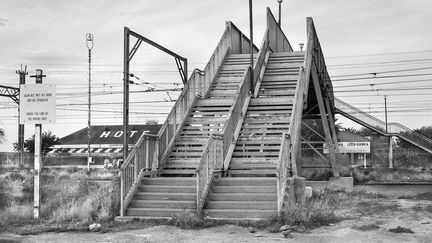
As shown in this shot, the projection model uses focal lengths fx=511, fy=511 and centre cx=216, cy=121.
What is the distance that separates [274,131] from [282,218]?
4979mm

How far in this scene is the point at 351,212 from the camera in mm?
15141

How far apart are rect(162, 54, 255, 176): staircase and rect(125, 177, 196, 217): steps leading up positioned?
3.31 feet

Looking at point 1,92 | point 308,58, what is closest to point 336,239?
point 308,58

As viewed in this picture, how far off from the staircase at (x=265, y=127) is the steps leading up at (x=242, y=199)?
1.32m

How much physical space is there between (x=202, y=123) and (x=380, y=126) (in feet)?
111

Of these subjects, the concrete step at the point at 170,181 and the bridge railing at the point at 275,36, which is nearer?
the concrete step at the point at 170,181

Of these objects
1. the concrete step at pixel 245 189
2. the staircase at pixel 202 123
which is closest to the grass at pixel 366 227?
the concrete step at pixel 245 189

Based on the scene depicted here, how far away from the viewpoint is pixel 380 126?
46.7m

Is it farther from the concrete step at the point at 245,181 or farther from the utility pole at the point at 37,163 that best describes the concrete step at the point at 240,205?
the utility pole at the point at 37,163

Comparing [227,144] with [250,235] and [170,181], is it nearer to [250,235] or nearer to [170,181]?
[170,181]

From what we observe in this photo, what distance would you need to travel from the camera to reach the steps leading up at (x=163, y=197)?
41.5 feet

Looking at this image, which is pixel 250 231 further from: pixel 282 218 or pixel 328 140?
pixel 328 140

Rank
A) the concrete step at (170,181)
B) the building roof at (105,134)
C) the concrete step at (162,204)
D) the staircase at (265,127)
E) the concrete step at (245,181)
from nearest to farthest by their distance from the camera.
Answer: the concrete step at (162,204) < the concrete step at (245,181) < the concrete step at (170,181) < the staircase at (265,127) < the building roof at (105,134)

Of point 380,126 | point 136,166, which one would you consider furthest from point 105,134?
point 136,166
